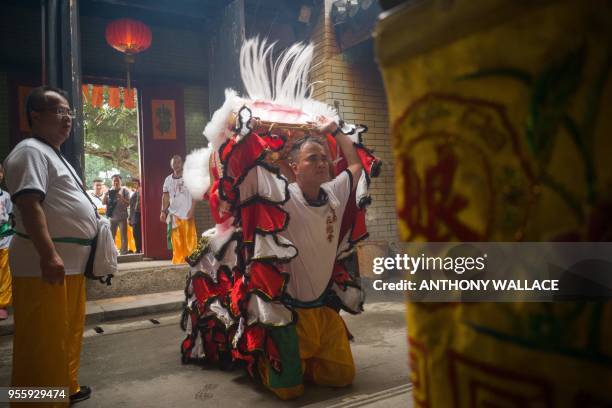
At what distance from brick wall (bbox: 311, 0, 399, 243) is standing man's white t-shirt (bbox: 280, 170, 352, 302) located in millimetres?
3982

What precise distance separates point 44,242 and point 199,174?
48.9 inches

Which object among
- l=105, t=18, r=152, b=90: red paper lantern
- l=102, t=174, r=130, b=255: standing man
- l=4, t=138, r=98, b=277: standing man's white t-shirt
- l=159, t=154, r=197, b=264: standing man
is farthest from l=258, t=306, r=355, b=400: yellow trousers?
l=102, t=174, r=130, b=255: standing man

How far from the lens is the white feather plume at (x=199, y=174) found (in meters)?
3.22

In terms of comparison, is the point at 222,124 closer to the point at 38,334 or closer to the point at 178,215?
the point at 38,334

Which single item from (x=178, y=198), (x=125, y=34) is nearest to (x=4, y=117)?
(x=125, y=34)

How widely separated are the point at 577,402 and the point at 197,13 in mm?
7723

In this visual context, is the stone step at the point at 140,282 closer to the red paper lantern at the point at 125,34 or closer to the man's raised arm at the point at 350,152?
the red paper lantern at the point at 125,34

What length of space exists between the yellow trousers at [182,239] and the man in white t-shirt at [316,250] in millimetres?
4682

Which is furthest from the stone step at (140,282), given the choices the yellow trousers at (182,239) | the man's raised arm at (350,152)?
the man's raised arm at (350,152)

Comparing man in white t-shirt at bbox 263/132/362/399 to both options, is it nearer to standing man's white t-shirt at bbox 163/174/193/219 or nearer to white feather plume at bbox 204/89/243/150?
white feather plume at bbox 204/89/243/150

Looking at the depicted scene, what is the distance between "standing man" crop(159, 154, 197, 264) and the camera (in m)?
7.08

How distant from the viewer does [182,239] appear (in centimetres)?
722

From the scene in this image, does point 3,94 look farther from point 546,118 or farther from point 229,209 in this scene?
point 546,118

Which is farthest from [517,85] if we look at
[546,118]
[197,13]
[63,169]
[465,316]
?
[197,13]
